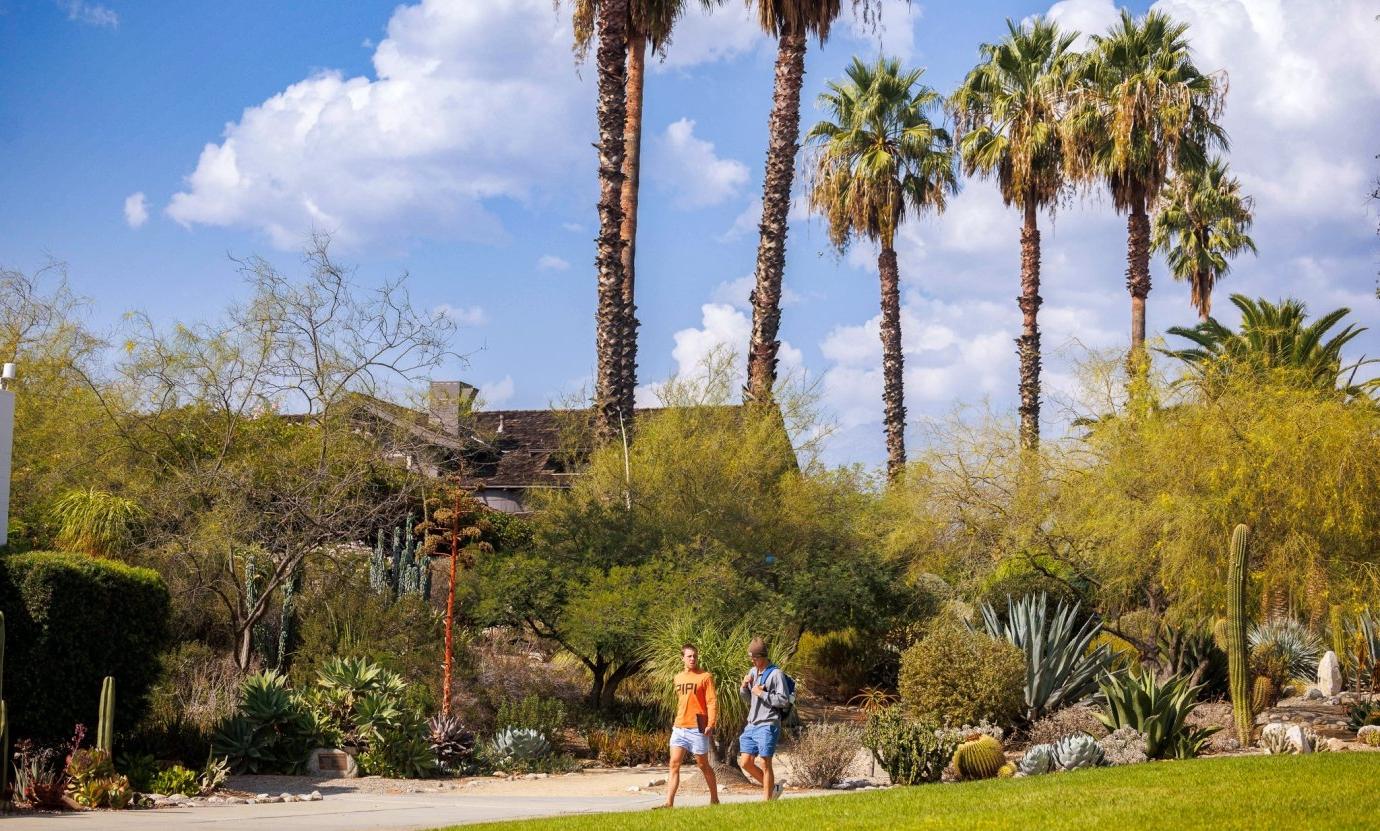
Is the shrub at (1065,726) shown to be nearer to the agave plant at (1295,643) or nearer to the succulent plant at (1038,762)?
the succulent plant at (1038,762)

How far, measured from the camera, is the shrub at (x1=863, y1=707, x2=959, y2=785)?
1521 centimetres

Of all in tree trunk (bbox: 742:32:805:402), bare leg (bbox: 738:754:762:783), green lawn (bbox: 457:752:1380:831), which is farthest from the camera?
tree trunk (bbox: 742:32:805:402)

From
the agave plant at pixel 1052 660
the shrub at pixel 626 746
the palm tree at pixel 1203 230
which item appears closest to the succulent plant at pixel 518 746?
the shrub at pixel 626 746

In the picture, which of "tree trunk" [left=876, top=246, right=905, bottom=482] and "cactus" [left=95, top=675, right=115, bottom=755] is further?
"tree trunk" [left=876, top=246, right=905, bottom=482]

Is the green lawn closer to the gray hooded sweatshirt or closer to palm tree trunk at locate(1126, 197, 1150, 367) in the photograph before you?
the gray hooded sweatshirt

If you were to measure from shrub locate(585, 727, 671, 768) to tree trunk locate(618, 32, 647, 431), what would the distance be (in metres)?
7.92

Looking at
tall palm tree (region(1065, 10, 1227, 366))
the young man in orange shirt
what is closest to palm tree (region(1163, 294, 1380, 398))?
tall palm tree (region(1065, 10, 1227, 366))

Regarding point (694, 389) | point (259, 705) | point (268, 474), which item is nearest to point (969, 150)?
point (694, 389)

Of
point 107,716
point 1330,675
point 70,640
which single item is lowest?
point 1330,675

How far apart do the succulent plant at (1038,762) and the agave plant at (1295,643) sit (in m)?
12.5

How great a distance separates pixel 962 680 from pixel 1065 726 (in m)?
1.46

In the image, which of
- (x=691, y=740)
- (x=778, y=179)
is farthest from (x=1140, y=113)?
(x=691, y=740)

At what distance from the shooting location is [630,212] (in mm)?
29312

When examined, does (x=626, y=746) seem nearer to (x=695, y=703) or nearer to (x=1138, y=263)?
(x=695, y=703)
